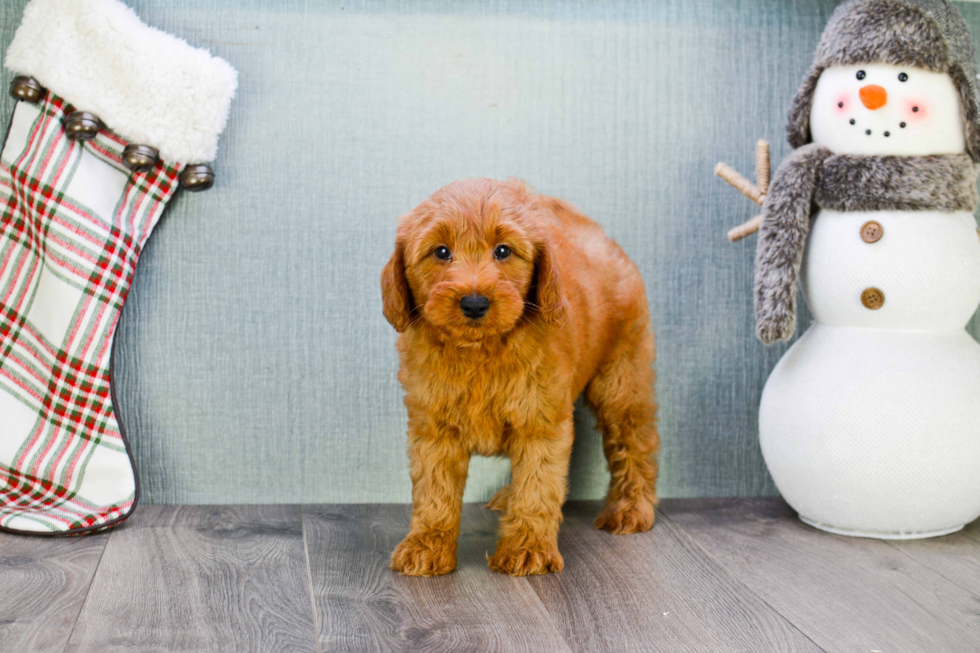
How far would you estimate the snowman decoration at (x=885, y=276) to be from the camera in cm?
204

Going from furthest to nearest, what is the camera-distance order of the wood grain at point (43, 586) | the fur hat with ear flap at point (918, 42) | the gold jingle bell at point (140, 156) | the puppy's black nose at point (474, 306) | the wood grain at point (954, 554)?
the gold jingle bell at point (140, 156) < the fur hat with ear flap at point (918, 42) < the wood grain at point (954, 554) < the puppy's black nose at point (474, 306) < the wood grain at point (43, 586)

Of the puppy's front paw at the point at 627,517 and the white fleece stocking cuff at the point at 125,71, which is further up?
the white fleece stocking cuff at the point at 125,71

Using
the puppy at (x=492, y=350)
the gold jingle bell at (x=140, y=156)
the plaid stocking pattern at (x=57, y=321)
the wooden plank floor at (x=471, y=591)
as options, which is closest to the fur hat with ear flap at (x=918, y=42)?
the puppy at (x=492, y=350)

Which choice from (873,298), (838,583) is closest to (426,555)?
(838,583)

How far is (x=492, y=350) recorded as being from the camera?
183 centimetres

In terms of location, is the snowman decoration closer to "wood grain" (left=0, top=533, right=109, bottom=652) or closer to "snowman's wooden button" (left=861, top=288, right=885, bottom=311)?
"snowman's wooden button" (left=861, top=288, right=885, bottom=311)

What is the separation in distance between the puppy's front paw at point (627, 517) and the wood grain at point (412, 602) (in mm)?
296

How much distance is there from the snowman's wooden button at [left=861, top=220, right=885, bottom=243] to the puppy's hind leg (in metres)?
0.56

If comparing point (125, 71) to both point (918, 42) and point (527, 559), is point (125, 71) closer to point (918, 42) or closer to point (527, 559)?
point (527, 559)

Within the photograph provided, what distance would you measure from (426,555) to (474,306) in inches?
22.2

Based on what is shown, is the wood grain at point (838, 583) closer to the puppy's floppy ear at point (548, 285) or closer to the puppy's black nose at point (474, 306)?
the puppy's floppy ear at point (548, 285)

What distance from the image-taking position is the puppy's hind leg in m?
2.22

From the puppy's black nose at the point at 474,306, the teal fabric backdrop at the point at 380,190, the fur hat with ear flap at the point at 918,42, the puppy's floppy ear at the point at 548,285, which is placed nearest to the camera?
the puppy's black nose at the point at 474,306

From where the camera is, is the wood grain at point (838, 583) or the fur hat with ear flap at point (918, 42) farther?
the fur hat with ear flap at point (918, 42)
